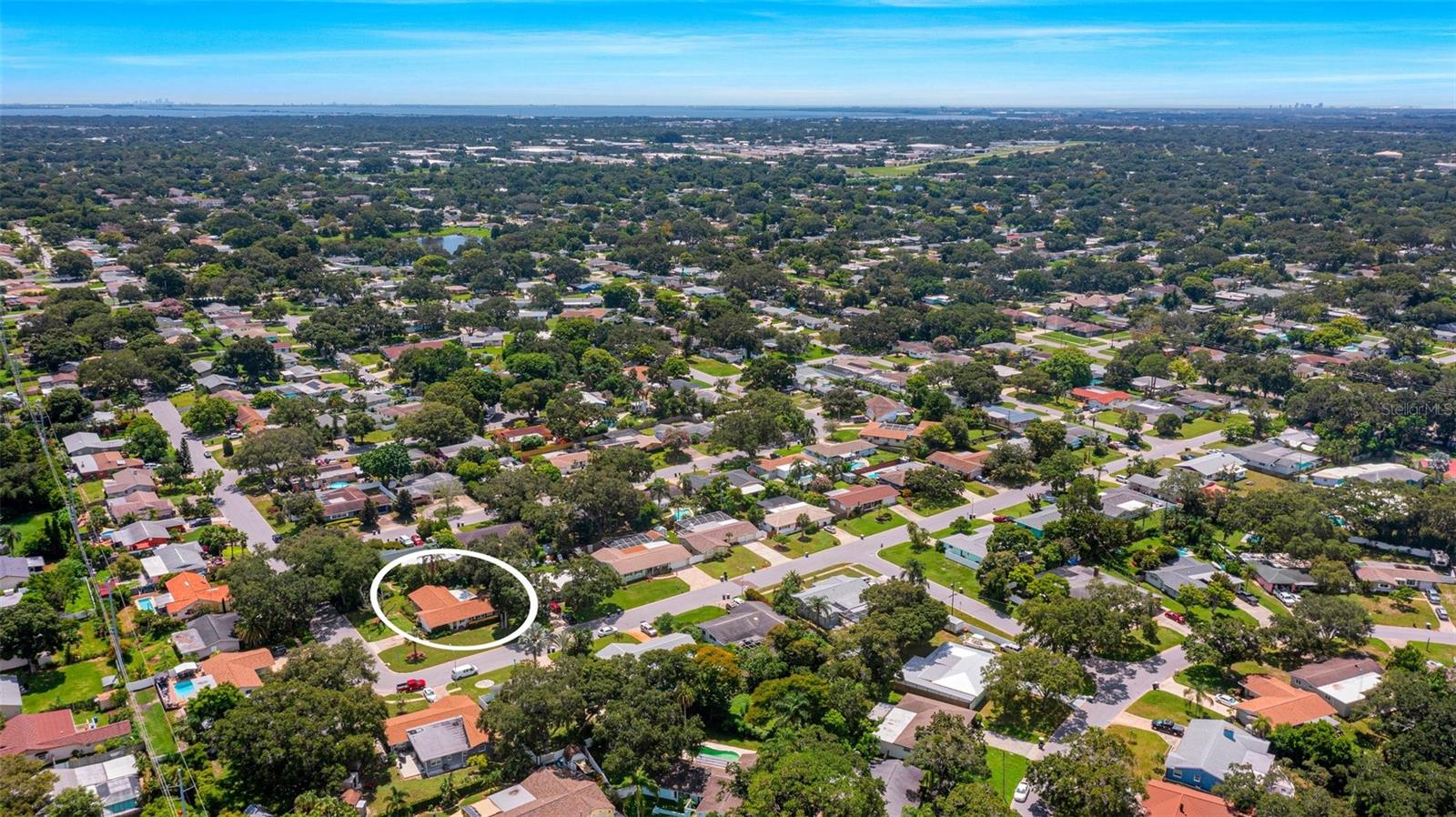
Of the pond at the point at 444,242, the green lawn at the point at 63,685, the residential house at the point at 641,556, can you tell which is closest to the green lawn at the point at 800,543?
the residential house at the point at 641,556

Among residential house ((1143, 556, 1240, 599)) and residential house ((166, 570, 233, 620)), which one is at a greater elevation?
residential house ((166, 570, 233, 620))

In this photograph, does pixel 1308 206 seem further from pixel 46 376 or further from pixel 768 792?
pixel 46 376

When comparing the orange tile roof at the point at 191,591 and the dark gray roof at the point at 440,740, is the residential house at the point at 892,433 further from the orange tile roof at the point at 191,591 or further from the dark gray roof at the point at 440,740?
the orange tile roof at the point at 191,591

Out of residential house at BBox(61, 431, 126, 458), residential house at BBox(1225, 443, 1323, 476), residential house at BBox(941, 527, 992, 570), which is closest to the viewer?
residential house at BBox(941, 527, 992, 570)

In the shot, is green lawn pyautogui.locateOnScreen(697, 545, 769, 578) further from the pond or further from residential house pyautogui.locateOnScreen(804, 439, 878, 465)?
the pond

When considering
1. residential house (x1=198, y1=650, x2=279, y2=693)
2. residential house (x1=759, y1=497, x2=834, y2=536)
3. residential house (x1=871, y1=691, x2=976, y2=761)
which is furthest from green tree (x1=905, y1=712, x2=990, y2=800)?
residential house (x1=198, y1=650, x2=279, y2=693)

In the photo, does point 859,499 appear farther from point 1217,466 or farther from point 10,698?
point 10,698

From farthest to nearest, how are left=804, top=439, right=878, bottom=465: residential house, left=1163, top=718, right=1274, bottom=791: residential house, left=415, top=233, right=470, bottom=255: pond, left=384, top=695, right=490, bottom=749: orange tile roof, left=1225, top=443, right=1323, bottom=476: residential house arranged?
left=415, top=233, right=470, bottom=255: pond
left=804, top=439, right=878, bottom=465: residential house
left=1225, top=443, right=1323, bottom=476: residential house
left=384, top=695, right=490, bottom=749: orange tile roof
left=1163, top=718, right=1274, bottom=791: residential house
